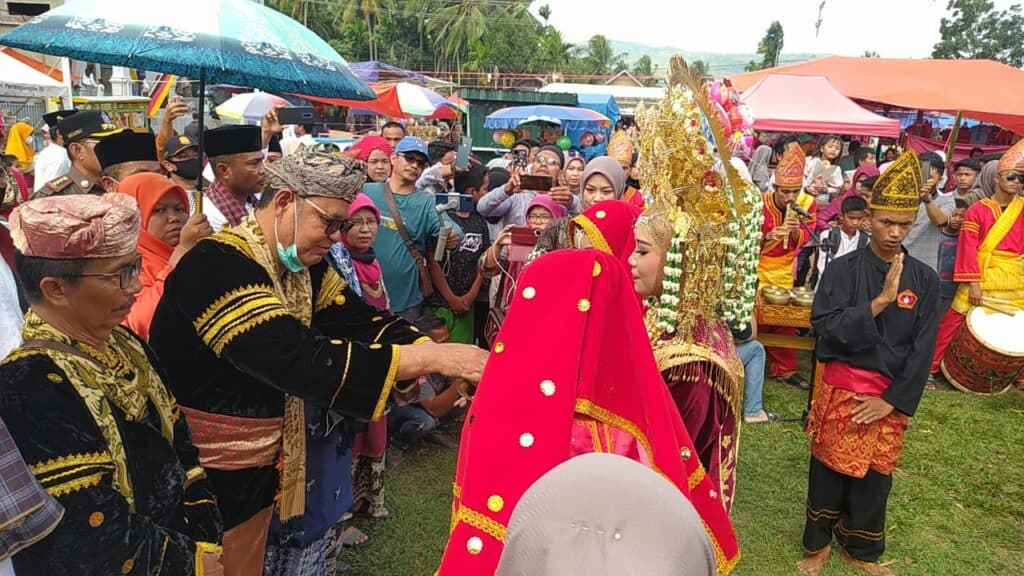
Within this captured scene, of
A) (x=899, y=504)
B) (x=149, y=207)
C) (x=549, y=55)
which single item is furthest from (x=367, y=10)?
(x=899, y=504)

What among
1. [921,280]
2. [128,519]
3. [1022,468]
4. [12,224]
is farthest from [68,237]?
[1022,468]

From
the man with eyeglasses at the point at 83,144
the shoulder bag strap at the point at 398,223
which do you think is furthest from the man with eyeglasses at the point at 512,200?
the man with eyeglasses at the point at 83,144

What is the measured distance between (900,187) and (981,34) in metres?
53.0

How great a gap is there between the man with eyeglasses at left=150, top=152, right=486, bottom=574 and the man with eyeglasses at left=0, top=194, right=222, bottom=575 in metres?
0.36

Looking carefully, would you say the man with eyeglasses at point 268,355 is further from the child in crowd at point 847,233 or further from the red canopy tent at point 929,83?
the red canopy tent at point 929,83

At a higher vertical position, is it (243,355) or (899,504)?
(243,355)

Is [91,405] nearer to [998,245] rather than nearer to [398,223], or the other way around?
[398,223]

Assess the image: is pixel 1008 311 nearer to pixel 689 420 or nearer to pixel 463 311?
pixel 463 311

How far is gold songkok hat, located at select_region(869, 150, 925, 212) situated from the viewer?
11.5 ft

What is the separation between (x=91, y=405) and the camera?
1.68 meters

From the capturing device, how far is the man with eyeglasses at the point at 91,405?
1.60 metres

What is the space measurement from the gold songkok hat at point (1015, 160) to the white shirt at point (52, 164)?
29.9ft

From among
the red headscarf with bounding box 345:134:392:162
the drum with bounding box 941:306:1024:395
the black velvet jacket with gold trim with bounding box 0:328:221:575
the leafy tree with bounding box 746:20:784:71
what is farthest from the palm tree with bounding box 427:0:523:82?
the black velvet jacket with gold trim with bounding box 0:328:221:575

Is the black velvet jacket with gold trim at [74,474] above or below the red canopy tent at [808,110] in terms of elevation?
below
